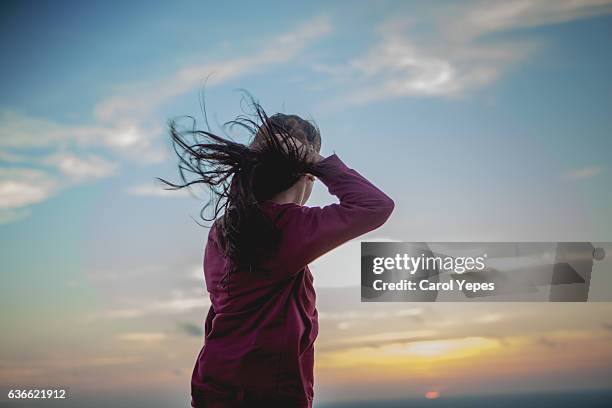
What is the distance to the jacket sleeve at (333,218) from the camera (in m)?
1.79

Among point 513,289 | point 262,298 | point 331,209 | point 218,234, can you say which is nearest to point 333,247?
point 331,209

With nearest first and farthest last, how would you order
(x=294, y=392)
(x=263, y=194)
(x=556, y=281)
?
(x=294, y=392) → (x=263, y=194) → (x=556, y=281)

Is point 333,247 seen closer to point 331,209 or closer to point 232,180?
point 331,209

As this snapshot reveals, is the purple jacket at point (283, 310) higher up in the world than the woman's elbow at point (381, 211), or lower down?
lower down

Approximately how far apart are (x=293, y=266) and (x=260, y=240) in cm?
11

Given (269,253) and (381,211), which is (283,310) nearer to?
(269,253)

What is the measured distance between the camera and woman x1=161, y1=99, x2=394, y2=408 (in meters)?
1.78

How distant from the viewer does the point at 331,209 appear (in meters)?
1.84

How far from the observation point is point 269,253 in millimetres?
1818

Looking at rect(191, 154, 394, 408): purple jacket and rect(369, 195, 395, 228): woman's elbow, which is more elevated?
rect(369, 195, 395, 228): woman's elbow

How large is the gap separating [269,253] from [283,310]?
15cm

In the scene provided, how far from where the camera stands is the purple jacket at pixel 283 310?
177cm

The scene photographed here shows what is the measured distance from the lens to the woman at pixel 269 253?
178 cm

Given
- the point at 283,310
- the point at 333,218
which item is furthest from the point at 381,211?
the point at 283,310
